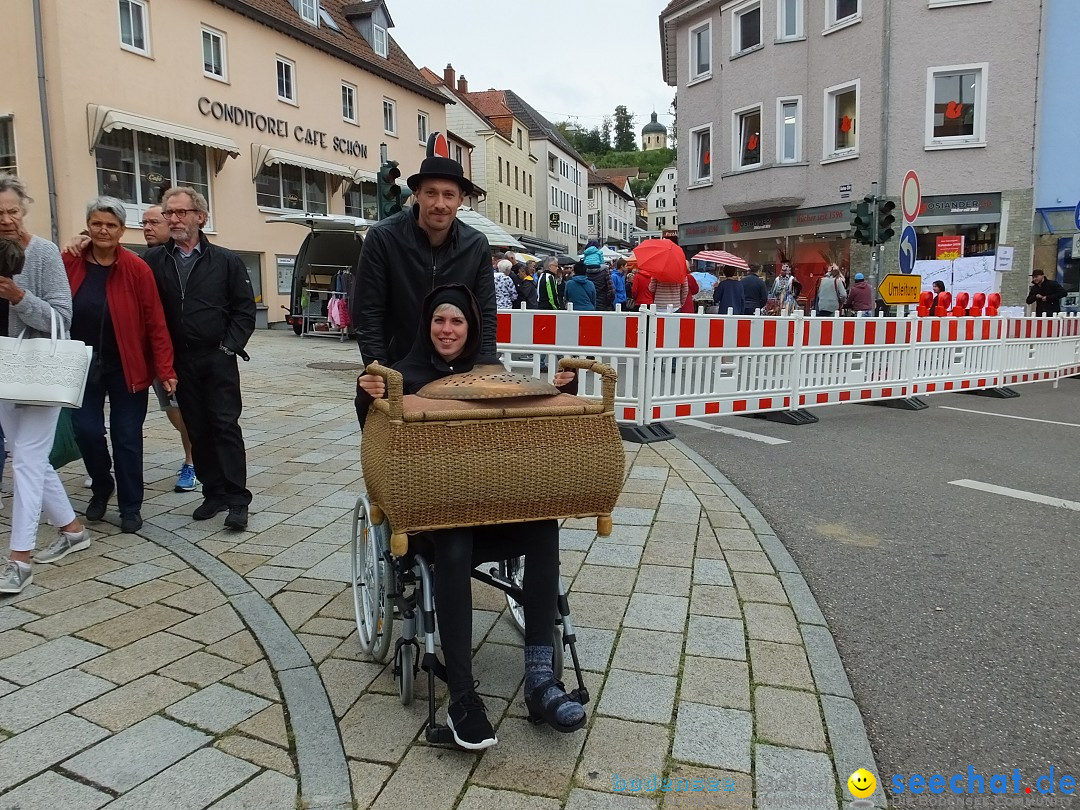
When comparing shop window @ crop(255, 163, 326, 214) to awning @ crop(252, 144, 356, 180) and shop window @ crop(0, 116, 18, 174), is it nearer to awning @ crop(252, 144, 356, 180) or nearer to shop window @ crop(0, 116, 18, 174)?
awning @ crop(252, 144, 356, 180)

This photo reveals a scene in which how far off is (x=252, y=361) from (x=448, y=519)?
12.5 meters

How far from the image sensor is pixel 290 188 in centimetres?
2575

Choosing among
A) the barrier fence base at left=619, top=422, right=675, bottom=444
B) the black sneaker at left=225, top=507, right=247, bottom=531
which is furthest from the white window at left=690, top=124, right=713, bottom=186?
the black sneaker at left=225, top=507, right=247, bottom=531

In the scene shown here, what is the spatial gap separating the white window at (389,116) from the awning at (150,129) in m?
8.59

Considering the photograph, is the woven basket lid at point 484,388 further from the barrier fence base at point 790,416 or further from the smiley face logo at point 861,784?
the barrier fence base at point 790,416

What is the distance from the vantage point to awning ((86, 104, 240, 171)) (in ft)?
61.7

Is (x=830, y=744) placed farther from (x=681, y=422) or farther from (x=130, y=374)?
(x=681, y=422)

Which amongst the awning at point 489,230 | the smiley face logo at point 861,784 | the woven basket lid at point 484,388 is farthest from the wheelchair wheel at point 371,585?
the awning at point 489,230

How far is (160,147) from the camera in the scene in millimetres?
21078

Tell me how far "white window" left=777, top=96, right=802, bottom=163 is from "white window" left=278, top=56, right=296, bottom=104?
598 inches

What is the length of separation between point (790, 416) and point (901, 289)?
3411 mm

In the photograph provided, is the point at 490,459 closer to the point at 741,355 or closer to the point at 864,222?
the point at 741,355

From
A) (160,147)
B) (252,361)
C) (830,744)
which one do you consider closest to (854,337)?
(830,744)

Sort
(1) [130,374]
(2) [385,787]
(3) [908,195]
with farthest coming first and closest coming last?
(3) [908,195], (1) [130,374], (2) [385,787]
